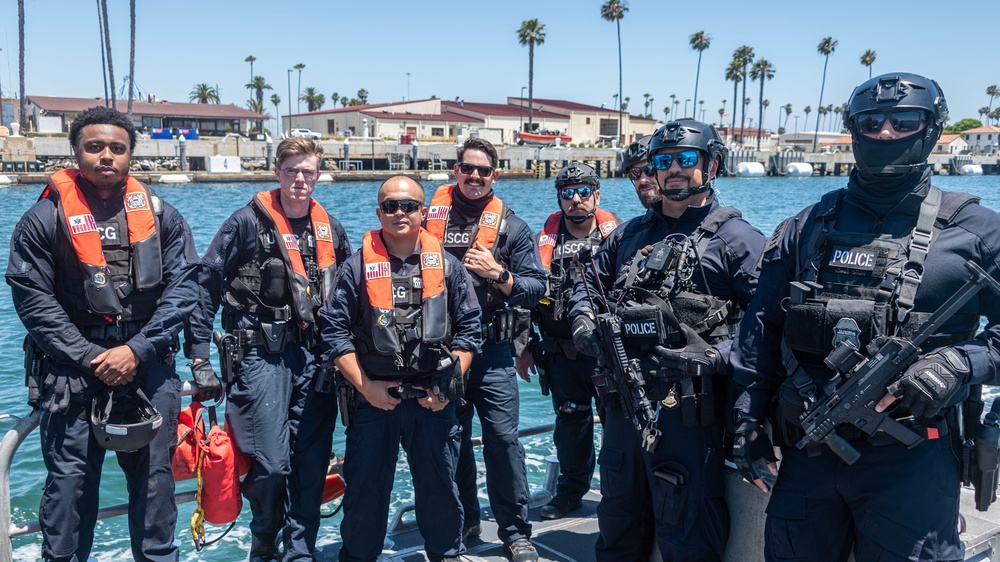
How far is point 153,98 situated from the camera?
77.7 meters

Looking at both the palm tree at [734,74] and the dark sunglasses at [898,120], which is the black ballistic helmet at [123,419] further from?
the palm tree at [734,74]

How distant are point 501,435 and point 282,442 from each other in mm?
1307

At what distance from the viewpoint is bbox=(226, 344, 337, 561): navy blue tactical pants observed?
459cm

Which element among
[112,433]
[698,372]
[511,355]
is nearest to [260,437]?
[112,433]

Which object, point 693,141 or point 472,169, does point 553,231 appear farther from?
point 693,141

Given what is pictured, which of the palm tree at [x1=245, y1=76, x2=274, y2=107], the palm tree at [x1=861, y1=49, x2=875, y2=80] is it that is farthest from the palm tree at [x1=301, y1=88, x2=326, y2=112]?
the palm tree at [x1=861, y1=49, x2=875, y2=80]

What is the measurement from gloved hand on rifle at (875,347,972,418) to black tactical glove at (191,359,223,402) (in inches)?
135

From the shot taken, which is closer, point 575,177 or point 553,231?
point 575,177

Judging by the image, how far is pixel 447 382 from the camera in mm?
4207

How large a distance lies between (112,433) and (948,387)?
367cm

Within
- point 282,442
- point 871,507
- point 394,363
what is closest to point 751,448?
point 871,507

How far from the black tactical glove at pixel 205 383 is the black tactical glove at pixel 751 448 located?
2.85 metres

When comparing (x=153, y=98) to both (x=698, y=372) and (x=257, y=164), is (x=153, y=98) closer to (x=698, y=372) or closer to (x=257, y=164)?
(x=257, y=164)

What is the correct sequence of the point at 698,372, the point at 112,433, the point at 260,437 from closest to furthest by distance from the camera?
the point at 698,372, the point at 112,433, the point at 260,437
